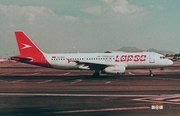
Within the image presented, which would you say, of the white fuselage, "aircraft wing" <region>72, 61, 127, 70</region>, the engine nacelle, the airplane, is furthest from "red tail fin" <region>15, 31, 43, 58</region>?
the engine nacelle

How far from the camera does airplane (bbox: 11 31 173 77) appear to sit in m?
38.6

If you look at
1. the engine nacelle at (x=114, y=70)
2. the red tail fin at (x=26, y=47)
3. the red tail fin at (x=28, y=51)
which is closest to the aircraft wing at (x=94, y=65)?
the engine nacelle at (x=114, y=70)

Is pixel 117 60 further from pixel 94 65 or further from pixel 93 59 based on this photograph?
pixel 93 59

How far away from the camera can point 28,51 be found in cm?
4125

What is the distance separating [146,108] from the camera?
13797 millimetres

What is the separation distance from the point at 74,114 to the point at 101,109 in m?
1.85

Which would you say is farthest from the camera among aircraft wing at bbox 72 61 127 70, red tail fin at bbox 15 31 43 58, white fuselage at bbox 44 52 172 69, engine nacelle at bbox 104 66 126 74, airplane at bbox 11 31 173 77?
red tail fin at bbox 15 31 43 58

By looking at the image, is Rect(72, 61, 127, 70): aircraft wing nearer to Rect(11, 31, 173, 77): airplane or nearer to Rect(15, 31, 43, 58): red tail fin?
Rect(11, 31, 173, 77): airplane

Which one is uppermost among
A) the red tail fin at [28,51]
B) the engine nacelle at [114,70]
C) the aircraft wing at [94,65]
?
the red tail fin at [28,51]

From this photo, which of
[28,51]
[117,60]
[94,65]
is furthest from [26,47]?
[117,60]

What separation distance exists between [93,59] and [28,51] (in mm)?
10782

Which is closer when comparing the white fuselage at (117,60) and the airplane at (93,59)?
the airplane at (93,59)

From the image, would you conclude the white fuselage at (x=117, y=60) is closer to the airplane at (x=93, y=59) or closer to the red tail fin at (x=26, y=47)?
the airplane at (x=93, y=59)

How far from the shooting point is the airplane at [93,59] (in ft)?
127
